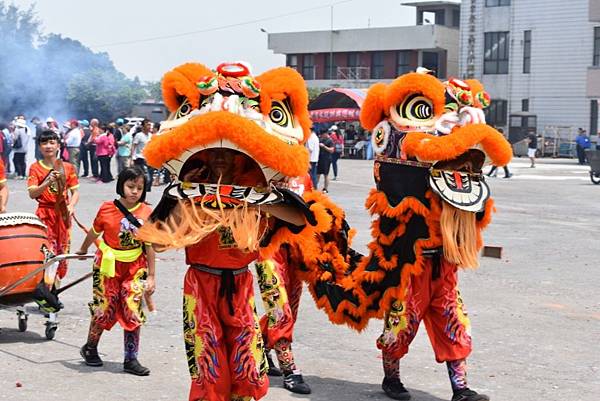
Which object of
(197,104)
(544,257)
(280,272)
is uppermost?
(197,104)

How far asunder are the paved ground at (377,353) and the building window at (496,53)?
1751 inches

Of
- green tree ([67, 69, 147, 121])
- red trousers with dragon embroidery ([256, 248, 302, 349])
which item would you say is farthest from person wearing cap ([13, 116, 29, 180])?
red trousers with dragon embroidery ([256, 248, 302, 349])

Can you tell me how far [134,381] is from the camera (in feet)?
23.4

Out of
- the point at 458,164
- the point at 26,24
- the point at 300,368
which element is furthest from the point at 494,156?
the point at 26,24

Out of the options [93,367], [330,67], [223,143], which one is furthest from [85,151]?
[330,67]

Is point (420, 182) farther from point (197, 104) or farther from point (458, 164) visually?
point (197, 104)

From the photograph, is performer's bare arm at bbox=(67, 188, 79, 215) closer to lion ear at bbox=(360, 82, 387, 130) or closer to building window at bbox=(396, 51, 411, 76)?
lion ear at bbox=(360, 82, 387, 130)

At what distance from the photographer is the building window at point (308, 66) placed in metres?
68.2

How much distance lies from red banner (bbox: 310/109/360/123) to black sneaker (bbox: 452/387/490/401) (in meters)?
34.6

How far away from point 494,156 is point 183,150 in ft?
7.43

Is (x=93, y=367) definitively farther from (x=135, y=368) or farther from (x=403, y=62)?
(x=403, y=62)

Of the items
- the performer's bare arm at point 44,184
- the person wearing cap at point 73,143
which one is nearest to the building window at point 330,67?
the person wearing cap at point 73,143

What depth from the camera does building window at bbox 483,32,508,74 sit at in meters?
56.7

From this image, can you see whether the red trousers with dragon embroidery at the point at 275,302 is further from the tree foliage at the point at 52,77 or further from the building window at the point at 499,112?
the building window at the point at 499,112
